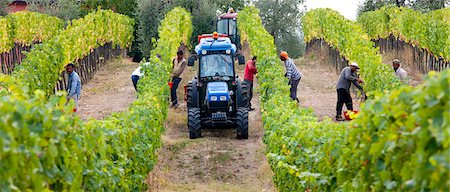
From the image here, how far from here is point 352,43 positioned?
19.2 m

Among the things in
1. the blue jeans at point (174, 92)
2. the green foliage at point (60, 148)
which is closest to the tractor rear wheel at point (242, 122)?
the blue jeans at point (174, 92)

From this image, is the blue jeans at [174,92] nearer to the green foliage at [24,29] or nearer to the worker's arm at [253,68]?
the worker's arm at [253,68]

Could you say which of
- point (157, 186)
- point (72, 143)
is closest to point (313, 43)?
point (157, 186)

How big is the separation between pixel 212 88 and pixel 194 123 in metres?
0.70

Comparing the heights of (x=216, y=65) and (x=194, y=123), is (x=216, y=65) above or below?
above

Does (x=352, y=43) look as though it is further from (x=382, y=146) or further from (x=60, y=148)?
(x=60, y=148)

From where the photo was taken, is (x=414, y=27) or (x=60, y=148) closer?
(x=60, y=148)

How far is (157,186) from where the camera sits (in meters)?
10.8

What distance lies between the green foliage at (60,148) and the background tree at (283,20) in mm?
26287

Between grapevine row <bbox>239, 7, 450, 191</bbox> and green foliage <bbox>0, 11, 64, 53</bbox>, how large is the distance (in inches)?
657

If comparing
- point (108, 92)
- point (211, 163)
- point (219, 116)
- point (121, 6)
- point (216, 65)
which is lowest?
point (211, 163)

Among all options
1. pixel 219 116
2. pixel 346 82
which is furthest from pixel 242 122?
pixel 346 82

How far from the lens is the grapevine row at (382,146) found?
3.96m

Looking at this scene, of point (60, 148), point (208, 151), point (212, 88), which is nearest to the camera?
point (60, 148)
